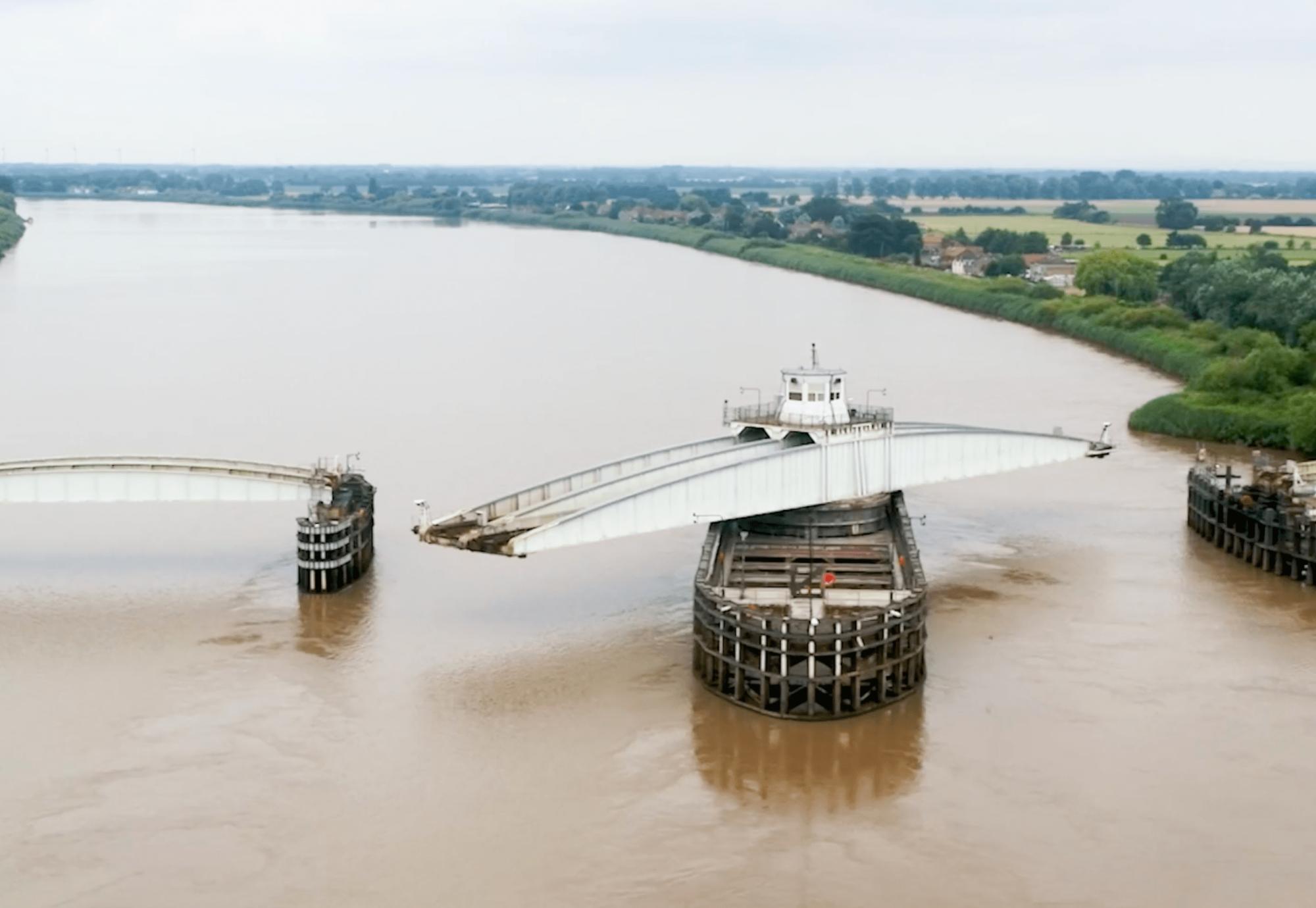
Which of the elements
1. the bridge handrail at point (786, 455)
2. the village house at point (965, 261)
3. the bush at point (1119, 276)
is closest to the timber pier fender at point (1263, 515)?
the bridge handrail at point (786, 455)

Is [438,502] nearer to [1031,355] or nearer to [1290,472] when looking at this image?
[1290,472]

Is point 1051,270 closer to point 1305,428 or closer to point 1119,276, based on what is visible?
point 1119,276

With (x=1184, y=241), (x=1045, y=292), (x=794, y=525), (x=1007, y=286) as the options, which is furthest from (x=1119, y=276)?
(x=794, y=525)

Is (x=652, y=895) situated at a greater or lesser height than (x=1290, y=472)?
lesser

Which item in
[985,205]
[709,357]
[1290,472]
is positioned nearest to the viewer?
[1290,472]

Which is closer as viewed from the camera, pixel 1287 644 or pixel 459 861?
pixel 459 861

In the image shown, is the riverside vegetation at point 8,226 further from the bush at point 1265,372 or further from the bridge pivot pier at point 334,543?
the bridge pivot pier at point 334,543

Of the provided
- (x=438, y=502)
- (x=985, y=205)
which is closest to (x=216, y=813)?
(x=438, y=502)
